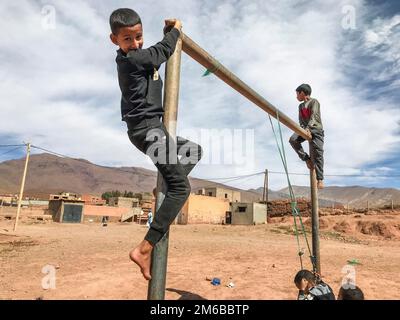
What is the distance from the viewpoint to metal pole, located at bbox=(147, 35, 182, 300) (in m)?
2.15

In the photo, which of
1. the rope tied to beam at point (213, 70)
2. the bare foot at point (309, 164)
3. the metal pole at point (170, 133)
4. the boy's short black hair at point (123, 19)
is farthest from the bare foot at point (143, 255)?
the bare foot at point (309, 164)

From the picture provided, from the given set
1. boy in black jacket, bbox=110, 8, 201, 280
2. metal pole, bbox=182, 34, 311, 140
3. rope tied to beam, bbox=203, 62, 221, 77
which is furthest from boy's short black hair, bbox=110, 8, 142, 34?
rope tied to beam, bbox=203, 62, 221, 77

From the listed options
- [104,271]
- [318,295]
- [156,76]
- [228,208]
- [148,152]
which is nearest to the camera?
[148,152]

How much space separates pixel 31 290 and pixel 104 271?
5.14 ft

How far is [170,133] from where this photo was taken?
232cm

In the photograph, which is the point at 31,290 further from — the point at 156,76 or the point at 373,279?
the point at 373,279

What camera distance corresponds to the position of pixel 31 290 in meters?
5.52

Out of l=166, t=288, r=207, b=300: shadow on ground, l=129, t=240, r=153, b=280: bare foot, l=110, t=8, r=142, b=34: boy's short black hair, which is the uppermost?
l=110, t=8, r=142, b=34: boy's short black hair

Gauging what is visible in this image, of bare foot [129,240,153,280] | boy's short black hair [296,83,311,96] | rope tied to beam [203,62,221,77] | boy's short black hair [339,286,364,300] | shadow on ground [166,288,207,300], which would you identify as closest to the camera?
bare foot [129,240,153,280]

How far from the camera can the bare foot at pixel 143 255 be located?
78.1 inches

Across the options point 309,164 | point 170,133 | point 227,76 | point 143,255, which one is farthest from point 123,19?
point 309,164

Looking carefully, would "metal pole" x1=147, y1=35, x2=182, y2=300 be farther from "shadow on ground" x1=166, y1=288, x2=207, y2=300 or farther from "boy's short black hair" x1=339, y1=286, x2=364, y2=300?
"shadow on ground" x1=166, y1=288, x2=207, y2=300

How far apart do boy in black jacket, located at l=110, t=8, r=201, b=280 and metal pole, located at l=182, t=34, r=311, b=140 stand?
0.72 metres
